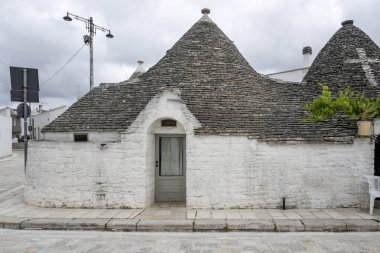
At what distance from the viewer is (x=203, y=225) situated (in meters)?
6.75

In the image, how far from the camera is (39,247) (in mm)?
5816

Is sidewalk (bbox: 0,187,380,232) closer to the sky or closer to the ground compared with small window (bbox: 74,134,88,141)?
closer to the ground

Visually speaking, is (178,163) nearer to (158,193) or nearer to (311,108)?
(158,193)

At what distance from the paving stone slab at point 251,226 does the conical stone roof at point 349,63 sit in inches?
221

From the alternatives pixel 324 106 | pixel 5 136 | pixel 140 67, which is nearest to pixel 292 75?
pixel 140 67

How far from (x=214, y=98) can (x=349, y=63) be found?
527 centimetres

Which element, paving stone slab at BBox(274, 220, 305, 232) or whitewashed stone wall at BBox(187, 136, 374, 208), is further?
whitewashed stone wall at BBox(187, 136, 374, 208)

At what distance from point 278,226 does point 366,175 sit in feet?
10.1

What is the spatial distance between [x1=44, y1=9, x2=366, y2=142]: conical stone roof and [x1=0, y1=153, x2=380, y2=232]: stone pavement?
A: 2.03 m

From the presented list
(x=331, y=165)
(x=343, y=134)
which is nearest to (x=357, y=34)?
(x=343, y=134)

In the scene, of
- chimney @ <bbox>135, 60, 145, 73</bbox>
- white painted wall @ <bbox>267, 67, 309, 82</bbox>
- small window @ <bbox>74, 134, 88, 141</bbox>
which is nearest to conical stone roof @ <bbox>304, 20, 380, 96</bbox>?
small window @ <bbox>74, 134, 88, 141</bbox>

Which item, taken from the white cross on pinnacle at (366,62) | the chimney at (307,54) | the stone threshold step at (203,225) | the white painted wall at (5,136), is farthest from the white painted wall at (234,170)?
the white painted wall at (5,136)

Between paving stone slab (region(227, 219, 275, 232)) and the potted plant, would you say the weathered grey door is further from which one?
the potted plant

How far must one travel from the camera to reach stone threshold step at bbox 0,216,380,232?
21.9 feet
